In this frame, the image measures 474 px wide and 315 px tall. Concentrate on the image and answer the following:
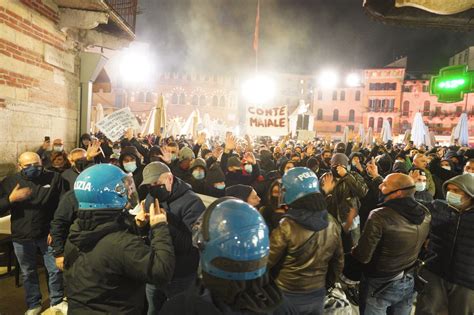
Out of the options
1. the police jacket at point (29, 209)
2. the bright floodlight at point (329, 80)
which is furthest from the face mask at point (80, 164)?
the bright floodlight at point (329, 80)

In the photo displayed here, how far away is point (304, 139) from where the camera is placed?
66.6ft

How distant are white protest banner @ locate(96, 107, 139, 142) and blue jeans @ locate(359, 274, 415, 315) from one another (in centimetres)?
603

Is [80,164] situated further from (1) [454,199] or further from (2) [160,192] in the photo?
(1) [454,199]

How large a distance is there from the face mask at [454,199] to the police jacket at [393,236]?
372mm

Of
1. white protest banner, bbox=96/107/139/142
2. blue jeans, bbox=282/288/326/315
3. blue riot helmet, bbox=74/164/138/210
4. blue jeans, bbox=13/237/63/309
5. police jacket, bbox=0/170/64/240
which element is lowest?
blue jeans, bbox=13/237/63/309

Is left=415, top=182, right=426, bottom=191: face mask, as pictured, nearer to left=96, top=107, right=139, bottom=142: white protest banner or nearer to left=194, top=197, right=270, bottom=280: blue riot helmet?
left=194, top=197, right=270, bottom=280: blue riot helmet

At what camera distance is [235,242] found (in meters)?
1.59

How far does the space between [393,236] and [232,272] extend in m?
2.47

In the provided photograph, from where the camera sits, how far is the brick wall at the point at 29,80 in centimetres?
591

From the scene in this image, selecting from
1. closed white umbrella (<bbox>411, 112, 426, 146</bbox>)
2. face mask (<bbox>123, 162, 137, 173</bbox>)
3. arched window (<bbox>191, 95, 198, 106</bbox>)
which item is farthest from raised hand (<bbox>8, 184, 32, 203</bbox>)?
arched window (<bbox>191, 95, 198, 106</bbox>)

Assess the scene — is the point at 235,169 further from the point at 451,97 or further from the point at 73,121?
the point at 451,97

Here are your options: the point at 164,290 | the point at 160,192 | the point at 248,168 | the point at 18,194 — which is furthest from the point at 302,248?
the point at 248,168

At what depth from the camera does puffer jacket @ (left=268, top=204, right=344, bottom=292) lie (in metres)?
2.98

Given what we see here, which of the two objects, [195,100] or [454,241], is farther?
[195,100]
